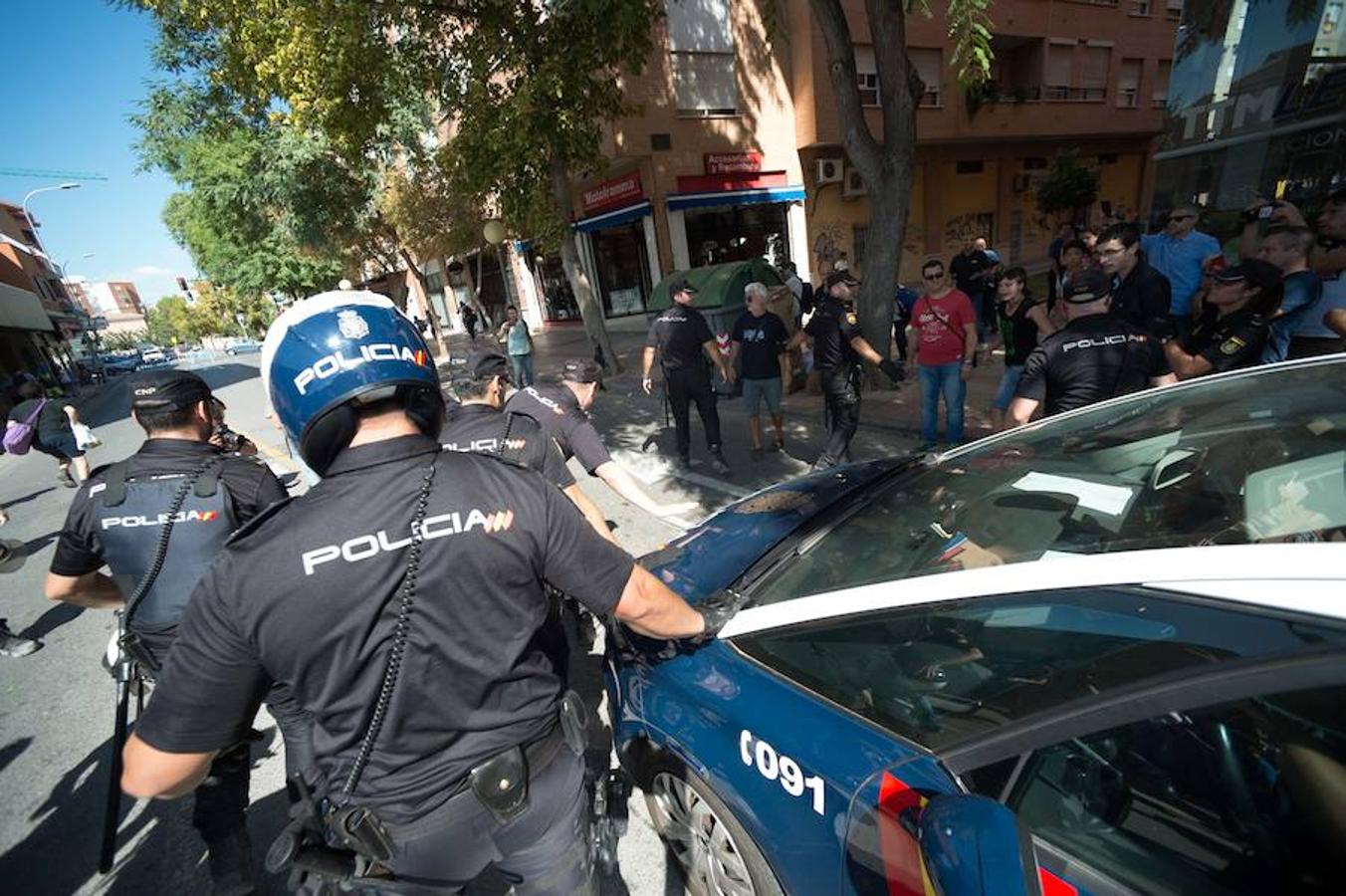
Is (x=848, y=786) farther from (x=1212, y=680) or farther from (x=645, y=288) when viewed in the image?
(x=645, y=288)

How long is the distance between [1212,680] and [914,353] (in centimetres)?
515

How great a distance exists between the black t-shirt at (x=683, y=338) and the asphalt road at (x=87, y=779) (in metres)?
1.17

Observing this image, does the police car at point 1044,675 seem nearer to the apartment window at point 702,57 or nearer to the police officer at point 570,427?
the police officer at point 570,427

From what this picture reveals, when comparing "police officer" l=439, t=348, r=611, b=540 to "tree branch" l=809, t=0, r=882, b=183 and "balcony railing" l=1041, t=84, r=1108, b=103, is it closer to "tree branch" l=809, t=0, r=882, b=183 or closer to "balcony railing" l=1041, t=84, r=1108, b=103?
"tree branch" l=809, t=0, r=882, b=183

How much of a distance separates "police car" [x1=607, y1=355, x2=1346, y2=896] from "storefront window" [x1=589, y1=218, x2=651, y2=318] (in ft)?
48.9

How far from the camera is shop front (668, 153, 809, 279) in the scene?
14531mm

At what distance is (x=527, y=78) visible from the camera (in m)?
8.62

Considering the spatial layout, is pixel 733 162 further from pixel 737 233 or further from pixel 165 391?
pixel 165 391

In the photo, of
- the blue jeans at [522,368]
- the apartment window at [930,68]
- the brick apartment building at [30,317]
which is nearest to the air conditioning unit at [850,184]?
the apartment window at [930,68]

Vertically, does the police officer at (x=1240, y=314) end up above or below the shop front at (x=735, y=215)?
below

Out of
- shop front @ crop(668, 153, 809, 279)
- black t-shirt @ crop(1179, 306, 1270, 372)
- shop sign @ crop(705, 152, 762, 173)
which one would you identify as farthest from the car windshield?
shop sign @ crop(705, 152, 762, 173)

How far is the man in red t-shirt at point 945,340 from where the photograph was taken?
5121mm

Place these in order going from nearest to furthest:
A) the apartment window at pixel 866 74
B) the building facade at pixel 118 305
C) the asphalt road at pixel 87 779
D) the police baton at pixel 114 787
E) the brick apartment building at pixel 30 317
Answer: the police baton at pixel 114 787 < the asphalt road at pixel 87 779 < the apartment window at pixel 866 74 < the brick apartment building at pixel 30 317 < the building facade at pixel 118 305

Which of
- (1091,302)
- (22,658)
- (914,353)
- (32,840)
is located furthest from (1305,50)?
(22,658)
